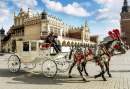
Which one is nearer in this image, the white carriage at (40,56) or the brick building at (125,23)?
the white carriage at (40,56)

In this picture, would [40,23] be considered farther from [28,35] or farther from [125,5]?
[125,5]

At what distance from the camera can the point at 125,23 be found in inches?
2562

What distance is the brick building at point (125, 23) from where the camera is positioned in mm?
62875

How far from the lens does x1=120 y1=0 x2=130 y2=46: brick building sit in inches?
2475

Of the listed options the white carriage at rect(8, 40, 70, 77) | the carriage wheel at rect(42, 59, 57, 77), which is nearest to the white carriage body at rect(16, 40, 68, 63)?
the white carriage at rect(8, 40, 70, 77)

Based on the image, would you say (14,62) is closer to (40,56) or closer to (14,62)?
(14,62)

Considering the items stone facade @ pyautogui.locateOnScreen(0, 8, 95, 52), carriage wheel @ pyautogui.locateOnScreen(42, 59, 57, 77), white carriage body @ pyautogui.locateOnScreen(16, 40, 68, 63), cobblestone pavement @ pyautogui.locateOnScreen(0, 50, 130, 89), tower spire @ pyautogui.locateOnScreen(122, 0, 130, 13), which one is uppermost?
tower spire @ pyautogui.locateOnScreen(122, 0, 130, 13)

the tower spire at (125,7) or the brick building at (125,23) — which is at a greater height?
the tower spire at (125,7)

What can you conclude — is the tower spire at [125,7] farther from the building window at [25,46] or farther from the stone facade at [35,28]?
the building window at [25,46]

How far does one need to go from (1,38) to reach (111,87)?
45338 mm

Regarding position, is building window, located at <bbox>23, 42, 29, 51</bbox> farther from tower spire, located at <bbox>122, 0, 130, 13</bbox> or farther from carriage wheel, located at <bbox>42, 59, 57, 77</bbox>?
tower spire, located at <bbox>122, 0, 130, 13</bbox>

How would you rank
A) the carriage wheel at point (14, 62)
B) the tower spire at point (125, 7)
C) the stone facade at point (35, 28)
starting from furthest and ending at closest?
the tower spire at point (125, 7)
the stone facade at point (35, 28)
the carriage wheel at point (14, 62)

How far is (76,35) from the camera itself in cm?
4575

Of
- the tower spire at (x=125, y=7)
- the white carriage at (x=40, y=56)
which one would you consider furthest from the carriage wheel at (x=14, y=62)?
the tower spire at (x=125, y=7)
